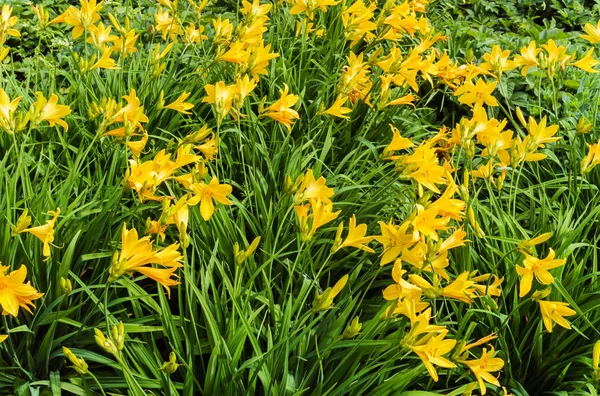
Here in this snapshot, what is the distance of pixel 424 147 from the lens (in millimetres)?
1855

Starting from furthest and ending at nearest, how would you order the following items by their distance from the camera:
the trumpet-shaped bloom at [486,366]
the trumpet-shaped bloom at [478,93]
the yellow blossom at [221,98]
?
the trumpet-shaped bloom at [478,93], the yellow blossom at [221,98], the trumpet-shaped bloom at [486,366]

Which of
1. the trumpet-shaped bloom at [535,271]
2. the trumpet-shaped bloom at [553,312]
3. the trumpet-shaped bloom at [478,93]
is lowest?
the trumpet-shaped bloom at [553,312]

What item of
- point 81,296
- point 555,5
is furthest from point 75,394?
point 555,5

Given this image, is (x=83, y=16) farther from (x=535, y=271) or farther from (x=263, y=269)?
(x=535, y=271)

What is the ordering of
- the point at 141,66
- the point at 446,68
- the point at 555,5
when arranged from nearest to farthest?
the point at 446,68 → the point at 141,66 → the point at 555,5

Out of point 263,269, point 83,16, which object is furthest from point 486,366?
point 83,16

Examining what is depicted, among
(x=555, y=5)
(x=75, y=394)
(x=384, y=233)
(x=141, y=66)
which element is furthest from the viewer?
(x=555, y=5)

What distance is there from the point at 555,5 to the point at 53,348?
407 cm

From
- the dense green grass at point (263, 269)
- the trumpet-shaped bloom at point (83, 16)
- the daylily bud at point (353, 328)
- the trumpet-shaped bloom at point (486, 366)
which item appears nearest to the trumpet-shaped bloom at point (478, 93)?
the dense green grass at point (263, 269)

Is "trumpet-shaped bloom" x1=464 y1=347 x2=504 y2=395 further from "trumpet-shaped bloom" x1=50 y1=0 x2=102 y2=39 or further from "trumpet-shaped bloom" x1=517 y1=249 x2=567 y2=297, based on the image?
"trumpet-shaped bloom" x1=50 y1=0 x2=102 y2=39

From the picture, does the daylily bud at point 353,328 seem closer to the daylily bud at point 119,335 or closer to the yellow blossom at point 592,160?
the daylily bud at point 119,335

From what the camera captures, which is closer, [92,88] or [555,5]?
[92,88]

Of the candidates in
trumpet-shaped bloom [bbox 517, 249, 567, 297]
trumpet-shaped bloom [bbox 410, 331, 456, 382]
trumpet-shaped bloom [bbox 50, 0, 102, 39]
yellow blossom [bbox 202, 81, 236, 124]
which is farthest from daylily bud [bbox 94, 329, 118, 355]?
trumpet-shaped bloom [bbox 50, 0, 102, 39]

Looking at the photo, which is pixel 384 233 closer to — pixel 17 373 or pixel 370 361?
pixel 370 361
